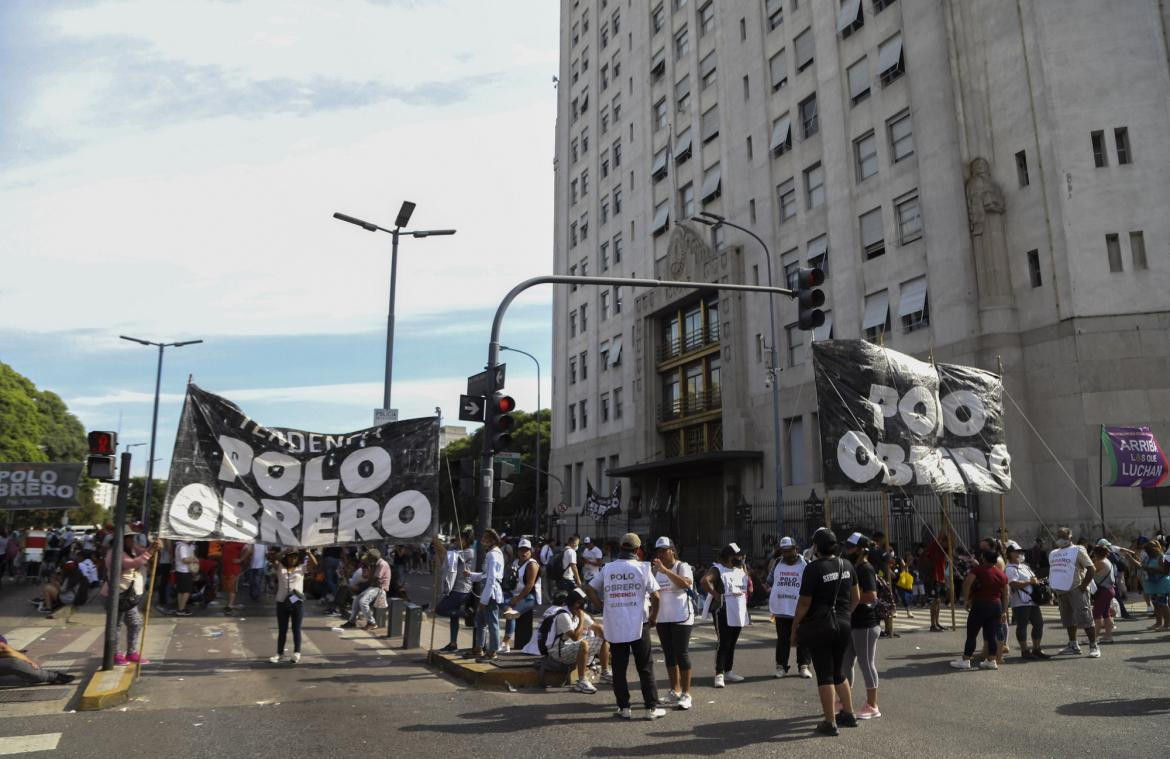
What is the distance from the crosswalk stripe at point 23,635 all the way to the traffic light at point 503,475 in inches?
314

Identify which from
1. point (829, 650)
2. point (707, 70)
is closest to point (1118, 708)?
point (829, 650)

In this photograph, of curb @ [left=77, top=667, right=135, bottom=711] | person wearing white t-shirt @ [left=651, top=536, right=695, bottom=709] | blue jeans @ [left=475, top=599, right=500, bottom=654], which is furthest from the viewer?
blue jeans @ [left=475, top=599, right=500, bottom=654]

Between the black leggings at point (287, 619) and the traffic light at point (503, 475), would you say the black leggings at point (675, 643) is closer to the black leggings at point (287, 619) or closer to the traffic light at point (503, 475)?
the traffic light at point (503, 475)

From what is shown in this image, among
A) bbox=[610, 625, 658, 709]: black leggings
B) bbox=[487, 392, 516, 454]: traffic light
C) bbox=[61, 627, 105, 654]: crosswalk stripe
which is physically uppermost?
bbox=[487, 392, 516, 454]: traffic light

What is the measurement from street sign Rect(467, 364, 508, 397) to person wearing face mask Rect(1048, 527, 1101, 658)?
8.43 meters

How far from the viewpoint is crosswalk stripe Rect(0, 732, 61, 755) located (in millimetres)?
6957

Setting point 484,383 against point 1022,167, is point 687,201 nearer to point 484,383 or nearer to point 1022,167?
point 1022,167

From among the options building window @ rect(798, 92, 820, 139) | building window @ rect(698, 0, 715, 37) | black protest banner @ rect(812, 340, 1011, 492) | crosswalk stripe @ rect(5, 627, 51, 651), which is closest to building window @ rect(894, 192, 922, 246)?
building window @ rect(798, 92, 820, 139)

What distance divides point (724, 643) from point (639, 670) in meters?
2.42

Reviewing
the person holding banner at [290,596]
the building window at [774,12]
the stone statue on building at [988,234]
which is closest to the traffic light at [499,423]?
the person holding banner at [290,596]

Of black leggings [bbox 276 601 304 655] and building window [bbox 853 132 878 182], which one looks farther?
building window [bbox 853 132 878 182]

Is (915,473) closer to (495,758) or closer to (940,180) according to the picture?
(495,758)

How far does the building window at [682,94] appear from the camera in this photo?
4153 centimetres

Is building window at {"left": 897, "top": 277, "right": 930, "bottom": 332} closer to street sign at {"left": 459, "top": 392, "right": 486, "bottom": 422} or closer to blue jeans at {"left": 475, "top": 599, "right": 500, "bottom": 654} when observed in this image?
street sign at {"left": 459, "top": 392, "right": 486, "bottom": 422}
